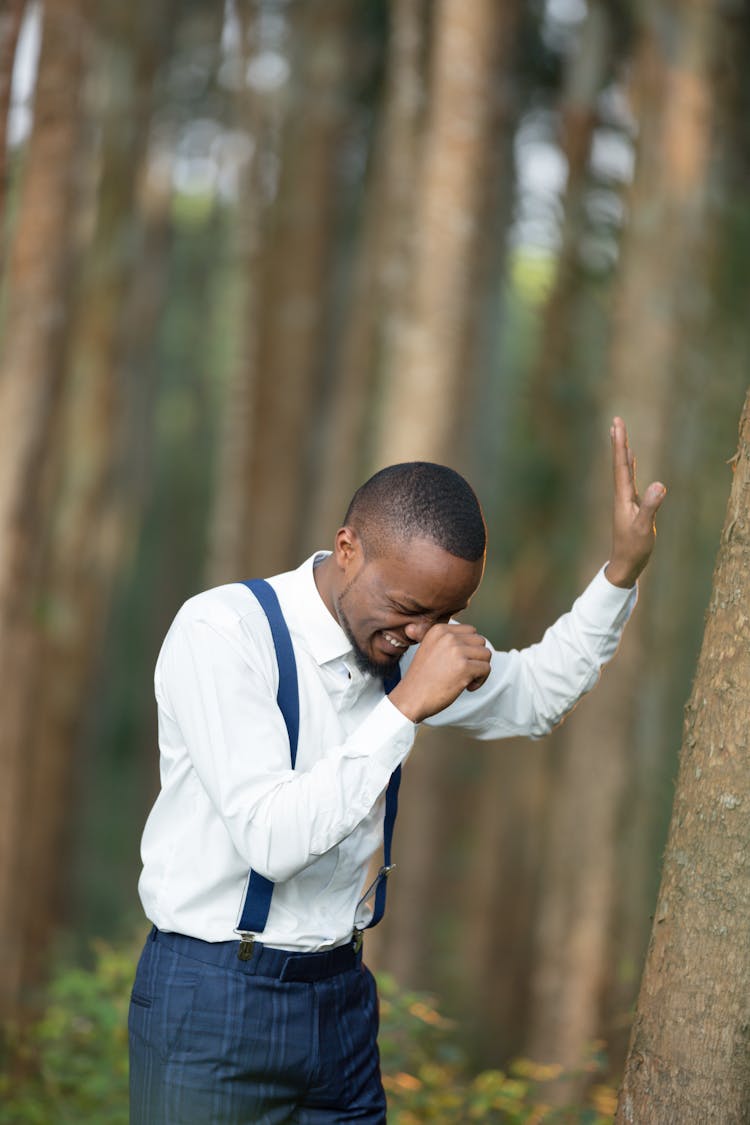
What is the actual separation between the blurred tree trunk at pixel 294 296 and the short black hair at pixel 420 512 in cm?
858

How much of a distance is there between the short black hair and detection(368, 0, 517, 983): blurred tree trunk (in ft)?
13.6

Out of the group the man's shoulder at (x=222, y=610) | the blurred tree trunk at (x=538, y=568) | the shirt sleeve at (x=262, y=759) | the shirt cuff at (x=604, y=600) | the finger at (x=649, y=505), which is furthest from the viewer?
the blurred tree trunk at (x=538, y=568)

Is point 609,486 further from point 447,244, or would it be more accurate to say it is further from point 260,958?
point 260,958

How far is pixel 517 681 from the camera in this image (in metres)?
3.64

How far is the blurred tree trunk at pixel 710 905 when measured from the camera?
307 centimetres

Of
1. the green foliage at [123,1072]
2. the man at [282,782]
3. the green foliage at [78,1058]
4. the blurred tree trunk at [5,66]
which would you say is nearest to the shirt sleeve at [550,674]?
the man at [282,782]

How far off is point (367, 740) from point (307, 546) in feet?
31.0

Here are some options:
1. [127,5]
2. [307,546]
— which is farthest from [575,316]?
[127,5]

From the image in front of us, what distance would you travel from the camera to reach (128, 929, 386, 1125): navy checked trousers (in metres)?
3.11

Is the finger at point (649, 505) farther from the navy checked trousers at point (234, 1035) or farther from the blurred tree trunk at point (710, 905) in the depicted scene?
the navy checked trousers at point (234, 1035)

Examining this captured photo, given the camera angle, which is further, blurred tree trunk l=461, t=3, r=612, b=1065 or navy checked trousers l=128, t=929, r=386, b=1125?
blurred tree trunk l=461, t=3, r=612, b=1065

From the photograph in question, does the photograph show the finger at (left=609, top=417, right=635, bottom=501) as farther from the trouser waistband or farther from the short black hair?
the trouser waistband

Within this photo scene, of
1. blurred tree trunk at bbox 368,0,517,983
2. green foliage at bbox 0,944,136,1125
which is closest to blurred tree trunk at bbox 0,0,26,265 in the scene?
blurred tree trunk at bbox 368,0,517,983

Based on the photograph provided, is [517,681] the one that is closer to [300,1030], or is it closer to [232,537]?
[300,1030]
